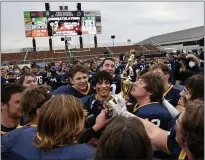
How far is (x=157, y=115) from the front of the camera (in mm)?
2264

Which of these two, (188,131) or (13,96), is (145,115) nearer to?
(188,131)

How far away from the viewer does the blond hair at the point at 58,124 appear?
162 centimetres

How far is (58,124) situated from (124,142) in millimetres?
494

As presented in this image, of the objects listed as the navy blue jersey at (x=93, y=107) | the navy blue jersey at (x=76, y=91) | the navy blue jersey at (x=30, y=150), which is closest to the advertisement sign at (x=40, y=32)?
the navy blue jersey at (x=76, y=91)

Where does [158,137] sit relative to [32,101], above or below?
below

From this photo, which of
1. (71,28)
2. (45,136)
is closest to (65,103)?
(45,136)

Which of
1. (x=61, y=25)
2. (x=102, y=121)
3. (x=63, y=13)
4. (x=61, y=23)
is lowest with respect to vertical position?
(x=102, y=121)

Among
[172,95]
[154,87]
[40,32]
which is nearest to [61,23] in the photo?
[40,32]

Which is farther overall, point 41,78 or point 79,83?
point 41,78

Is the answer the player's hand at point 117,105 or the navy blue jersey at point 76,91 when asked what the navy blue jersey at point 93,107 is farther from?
the navy blue jersey at point 76,91

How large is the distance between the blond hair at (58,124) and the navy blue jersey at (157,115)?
74 cm

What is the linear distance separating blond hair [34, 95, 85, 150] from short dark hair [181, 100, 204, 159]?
0.61 meters

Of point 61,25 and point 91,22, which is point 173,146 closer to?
point 61,25

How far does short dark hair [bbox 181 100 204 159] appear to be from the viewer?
1382 mm
